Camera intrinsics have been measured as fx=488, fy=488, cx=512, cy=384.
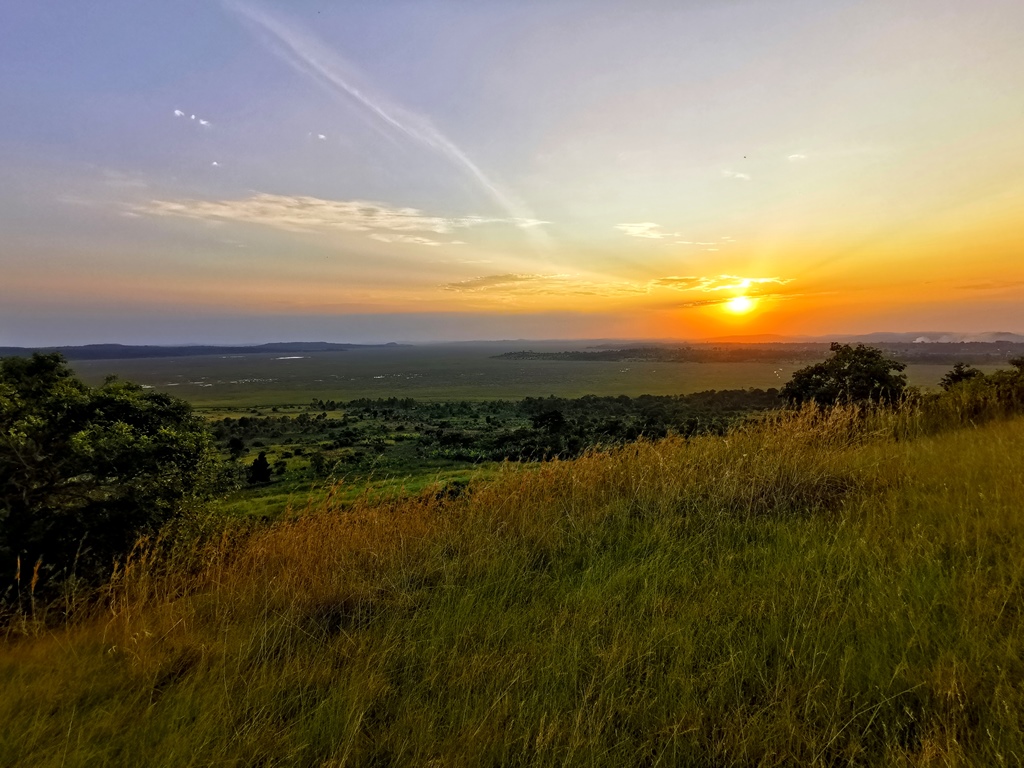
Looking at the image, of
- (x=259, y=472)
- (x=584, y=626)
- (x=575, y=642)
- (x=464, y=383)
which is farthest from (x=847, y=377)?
(x=464, y=383)

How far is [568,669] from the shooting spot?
8.44 ft

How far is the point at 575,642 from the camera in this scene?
2.77 m

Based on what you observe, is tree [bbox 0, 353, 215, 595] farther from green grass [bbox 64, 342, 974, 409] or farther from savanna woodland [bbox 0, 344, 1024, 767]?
green grass [bbox 64, 342, 974, 409]

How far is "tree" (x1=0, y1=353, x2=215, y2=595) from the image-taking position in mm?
8906

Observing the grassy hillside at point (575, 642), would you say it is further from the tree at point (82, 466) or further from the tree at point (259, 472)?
the tree at point (259, 472)

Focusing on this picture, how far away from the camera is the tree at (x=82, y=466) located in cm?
891

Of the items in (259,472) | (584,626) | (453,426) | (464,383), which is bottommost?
(453,426)

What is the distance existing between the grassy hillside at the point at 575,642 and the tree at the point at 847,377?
14.8m

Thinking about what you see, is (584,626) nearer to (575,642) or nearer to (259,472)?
(575,642)

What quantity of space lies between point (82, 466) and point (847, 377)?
2254 cm

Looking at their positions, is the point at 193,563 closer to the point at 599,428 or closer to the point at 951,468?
the point at 951,468

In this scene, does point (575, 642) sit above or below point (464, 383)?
above

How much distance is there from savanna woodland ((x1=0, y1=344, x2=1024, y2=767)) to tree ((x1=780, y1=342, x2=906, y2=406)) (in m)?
12.3

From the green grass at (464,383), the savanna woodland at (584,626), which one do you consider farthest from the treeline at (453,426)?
the savanna woodland at (584,626)
